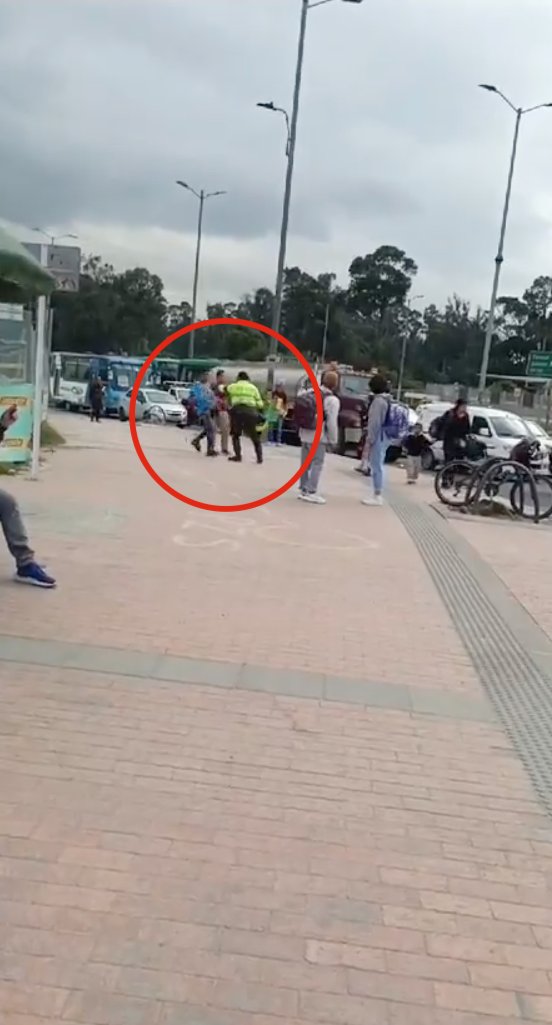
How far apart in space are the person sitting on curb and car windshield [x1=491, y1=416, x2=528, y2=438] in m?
A: 18.6

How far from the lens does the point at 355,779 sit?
414cm

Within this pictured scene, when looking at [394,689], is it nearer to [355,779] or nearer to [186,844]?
[355,779]

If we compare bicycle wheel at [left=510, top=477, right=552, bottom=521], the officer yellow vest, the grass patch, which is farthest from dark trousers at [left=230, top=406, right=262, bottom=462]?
bicycle wheel at [left=510, top=477, right=552, bottom=521]

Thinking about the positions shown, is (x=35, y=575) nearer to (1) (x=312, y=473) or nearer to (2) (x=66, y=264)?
(1) (x=312, y=473)

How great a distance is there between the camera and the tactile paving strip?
4691 mm

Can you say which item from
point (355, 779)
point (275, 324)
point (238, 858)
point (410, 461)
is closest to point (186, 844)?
point (238, 858)

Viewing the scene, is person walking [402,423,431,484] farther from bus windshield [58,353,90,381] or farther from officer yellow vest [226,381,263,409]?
bus windshield [58,353,90,381]

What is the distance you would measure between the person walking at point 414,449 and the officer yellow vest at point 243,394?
117 inches

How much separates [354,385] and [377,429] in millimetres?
16186

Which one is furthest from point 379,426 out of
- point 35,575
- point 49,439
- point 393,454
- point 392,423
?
point 393,454

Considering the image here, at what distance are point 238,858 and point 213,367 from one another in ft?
50.5

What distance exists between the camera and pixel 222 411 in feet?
60.6

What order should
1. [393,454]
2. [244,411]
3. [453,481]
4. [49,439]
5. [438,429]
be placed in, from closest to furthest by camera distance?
[453,481], [438,429], [244,411], [49,439], [393,454]

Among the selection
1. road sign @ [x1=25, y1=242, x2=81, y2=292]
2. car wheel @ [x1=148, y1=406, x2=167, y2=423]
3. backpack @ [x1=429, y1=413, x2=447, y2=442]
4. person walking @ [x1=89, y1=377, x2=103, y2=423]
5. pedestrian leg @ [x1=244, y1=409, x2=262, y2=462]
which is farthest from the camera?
car wheel @ [x1=148, y1=406, x2=167, y2=423]
